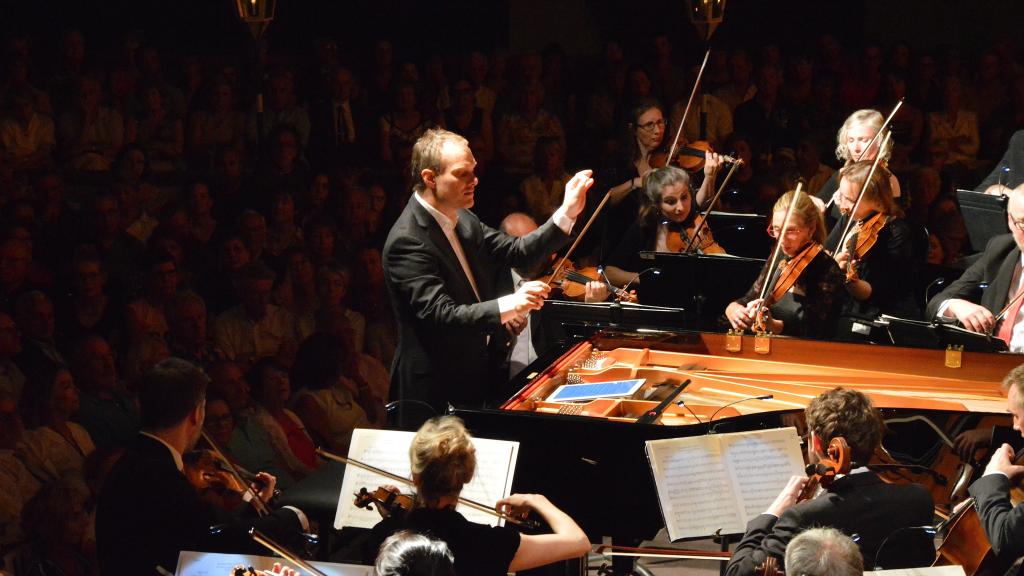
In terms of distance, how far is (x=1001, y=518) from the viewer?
3211mm

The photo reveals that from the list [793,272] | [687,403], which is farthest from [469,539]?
[793,272]

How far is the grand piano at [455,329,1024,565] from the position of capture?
151 inches

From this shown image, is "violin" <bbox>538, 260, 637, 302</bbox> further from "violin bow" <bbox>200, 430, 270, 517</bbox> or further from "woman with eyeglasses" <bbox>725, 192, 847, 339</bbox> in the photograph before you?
"violin bow" <bbox>200, 430, 270, 517</bbox>

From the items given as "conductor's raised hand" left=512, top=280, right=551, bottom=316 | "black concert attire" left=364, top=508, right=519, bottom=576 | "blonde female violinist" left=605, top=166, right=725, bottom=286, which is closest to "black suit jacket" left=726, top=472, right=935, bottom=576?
"black concert attire" left=364, top=508, right=519, bottom=576

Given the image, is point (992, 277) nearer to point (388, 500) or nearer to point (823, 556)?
point (823, 556)

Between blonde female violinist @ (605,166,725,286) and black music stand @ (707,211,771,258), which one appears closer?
blonde female violinist @ (605,166,725,286)

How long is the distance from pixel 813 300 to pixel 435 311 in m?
1.74

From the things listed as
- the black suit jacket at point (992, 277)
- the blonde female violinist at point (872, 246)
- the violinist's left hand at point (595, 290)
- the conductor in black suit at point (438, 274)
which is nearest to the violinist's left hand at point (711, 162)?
the blonde female violinist at point (872, 246)

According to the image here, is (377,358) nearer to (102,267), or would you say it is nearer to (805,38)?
(102,267)

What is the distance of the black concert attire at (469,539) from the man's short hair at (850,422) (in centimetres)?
87

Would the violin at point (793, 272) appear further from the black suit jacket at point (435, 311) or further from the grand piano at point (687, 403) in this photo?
the black suit jacket at point (435, 311)

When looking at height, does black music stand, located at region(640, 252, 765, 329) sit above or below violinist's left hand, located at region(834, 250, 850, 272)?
below

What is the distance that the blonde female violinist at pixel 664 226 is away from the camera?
6.16 m

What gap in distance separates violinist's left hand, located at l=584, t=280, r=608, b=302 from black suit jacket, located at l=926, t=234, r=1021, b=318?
A: 1.32 m
